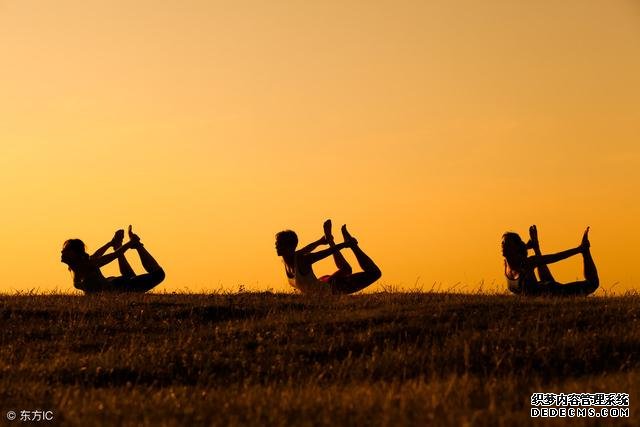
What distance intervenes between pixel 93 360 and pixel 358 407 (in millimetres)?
7079

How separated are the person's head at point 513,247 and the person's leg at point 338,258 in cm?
386

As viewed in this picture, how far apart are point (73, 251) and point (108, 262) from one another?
35.5 inches

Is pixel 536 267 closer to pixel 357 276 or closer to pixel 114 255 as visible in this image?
pixel 357 276

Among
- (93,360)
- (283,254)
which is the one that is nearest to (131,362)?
(93,360)

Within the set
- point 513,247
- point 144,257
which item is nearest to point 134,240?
point 144,257

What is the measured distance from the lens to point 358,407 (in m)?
13.1

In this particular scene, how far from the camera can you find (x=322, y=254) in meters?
25.4

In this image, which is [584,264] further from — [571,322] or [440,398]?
[440,398]

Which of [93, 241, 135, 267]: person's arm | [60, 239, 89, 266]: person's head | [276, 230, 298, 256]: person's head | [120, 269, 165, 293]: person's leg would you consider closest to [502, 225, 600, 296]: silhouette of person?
[276, 230, 298, 256]: person's head

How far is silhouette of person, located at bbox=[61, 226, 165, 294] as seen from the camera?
2650 centimetres

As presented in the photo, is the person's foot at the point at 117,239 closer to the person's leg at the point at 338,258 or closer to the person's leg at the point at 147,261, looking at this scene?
the person's leg at the point at 147,261

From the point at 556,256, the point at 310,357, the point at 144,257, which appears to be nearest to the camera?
the point at 310,357

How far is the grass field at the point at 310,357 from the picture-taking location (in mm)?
13219

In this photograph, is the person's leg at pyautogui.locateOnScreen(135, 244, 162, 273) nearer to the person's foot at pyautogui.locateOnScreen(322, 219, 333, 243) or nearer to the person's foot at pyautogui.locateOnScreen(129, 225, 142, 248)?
the person's foot at pyautogui.locateOnScreen(129, 225, 142, 248)
